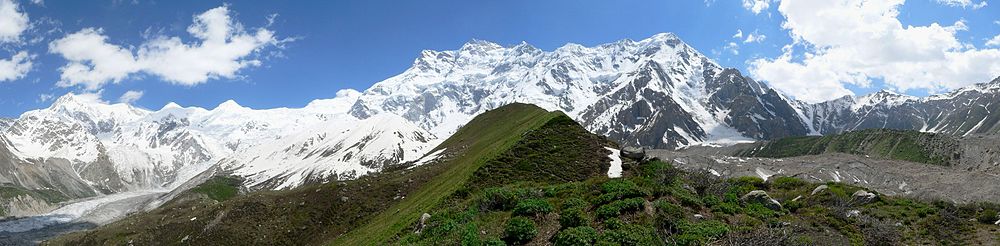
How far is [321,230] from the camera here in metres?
67.0

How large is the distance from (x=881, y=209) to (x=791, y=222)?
40.1 ft

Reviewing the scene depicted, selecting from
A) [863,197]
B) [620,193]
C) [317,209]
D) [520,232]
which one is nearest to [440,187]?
[317,209]

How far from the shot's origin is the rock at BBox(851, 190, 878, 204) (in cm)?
4328

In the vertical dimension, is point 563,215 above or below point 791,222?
above

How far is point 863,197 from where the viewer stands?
144 ft

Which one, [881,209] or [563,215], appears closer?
[563,215]

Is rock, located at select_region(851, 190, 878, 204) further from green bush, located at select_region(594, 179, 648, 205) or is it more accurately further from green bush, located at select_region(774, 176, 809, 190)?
green bush, located at select_region(594, 179, 648, 205)

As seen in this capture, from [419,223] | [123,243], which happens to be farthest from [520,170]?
[123,243]

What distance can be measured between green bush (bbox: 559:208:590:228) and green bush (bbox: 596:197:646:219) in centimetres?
80

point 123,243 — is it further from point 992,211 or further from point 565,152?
point 992,211

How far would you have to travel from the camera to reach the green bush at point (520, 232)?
27.2 meters

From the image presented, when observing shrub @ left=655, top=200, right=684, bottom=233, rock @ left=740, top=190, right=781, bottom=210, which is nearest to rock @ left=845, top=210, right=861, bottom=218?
rock @ left=740, top=190, right=781, bottom=210

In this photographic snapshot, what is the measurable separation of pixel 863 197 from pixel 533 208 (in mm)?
27063

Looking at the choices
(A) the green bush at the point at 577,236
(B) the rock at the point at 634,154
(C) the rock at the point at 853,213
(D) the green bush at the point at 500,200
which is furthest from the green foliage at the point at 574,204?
(B) the rock at the point at 634,154
